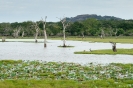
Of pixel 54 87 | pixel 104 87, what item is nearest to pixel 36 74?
pixel 54 87

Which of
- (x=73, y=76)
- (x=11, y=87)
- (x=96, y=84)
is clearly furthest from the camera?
(x=73, y=76)

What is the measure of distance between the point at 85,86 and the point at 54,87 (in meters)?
2.32

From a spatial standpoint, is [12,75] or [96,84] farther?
[12,75]

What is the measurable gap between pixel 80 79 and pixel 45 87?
480 centimetres

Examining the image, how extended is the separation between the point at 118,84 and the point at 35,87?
648cm

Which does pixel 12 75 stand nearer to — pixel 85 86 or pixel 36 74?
A: pixel 36 74

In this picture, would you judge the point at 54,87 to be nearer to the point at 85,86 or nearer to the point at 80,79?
the point at 85,86

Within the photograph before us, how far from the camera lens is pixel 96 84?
820 inches

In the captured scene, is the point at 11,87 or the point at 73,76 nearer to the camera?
the point at 11,87

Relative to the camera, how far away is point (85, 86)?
20109 millimetres

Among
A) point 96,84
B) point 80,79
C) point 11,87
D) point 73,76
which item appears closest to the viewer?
point 11,87

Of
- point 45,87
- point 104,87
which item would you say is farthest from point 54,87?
point 104,87

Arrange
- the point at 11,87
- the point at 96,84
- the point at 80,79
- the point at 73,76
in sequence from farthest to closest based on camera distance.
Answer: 1. the point at 73,76
2. the point at 80,79
3. the point at 96,84
4. the point at 11,87

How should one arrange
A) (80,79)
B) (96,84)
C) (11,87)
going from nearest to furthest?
(11,87) → (96,84) → (80,79)
